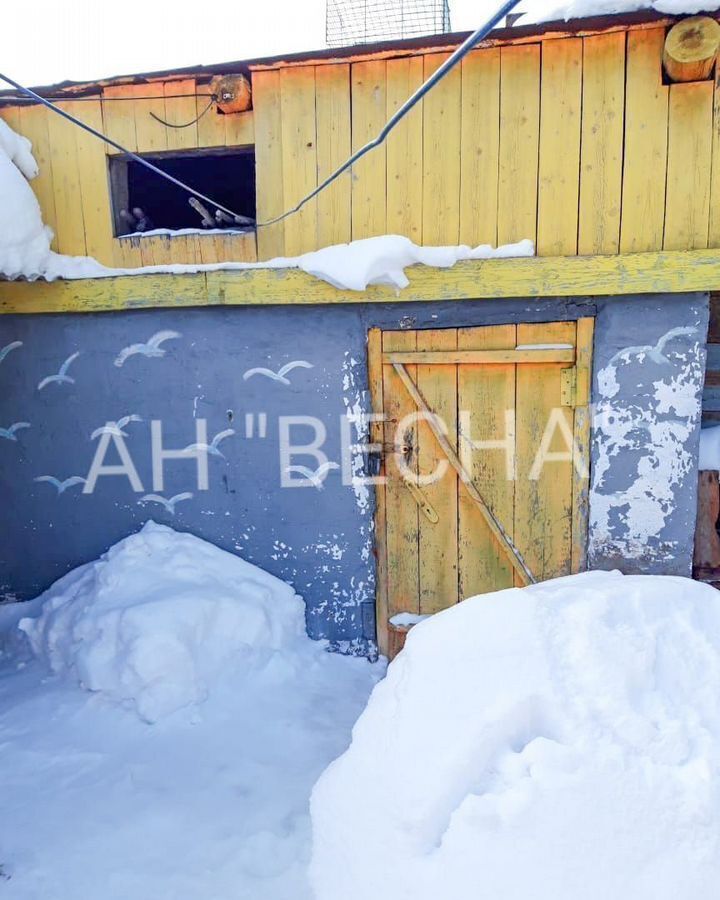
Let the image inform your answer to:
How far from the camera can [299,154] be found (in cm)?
371

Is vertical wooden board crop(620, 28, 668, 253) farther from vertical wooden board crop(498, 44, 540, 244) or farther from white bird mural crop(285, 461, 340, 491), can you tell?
white bird mural crop(285, 461, 340, 491)

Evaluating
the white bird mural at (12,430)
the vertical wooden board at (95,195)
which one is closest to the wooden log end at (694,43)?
the vertical wooden board at (95,195)

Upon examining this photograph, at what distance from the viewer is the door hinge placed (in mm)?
3582

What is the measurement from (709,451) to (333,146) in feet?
9.64

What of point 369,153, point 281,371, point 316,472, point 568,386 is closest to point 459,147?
point 369,153

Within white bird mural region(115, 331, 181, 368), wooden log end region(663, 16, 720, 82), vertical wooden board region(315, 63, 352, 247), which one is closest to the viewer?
wooden log end region(663, 16, 720, 82)

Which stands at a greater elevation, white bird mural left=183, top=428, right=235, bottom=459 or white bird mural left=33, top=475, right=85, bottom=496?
white bird mural left=183, top=428, right=235, bottom=459

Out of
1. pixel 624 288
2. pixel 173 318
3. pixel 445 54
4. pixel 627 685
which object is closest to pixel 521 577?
pixel 624 288

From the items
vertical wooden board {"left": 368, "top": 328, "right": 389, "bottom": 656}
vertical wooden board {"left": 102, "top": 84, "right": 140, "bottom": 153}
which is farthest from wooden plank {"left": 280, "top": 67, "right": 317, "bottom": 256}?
vertical wooden board {"left": 102, "top": 84, "right": 140, "bottom": 153}

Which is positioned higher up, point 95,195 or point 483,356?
point 95,195

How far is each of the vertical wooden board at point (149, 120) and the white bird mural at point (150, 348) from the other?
1.13 meters

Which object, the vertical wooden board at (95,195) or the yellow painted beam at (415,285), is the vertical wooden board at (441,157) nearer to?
the yellow painted beam at (415,285)

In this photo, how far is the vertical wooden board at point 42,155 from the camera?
13.0ft

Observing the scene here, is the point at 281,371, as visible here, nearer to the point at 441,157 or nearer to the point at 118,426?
the point at 118,426
